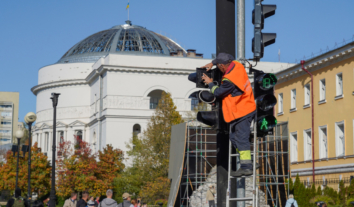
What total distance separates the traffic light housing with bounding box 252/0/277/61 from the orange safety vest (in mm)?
1253

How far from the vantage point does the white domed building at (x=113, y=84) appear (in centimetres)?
→ 5962

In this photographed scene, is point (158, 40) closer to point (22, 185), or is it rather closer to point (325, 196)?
point (22, 185)

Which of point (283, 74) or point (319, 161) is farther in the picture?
point (283, 74)

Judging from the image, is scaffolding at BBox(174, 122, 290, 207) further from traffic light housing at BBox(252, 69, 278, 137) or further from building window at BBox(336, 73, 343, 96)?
traffic light housing at BBox(252, 69, 278, 137)

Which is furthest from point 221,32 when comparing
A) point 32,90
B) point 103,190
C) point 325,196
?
point 32,90

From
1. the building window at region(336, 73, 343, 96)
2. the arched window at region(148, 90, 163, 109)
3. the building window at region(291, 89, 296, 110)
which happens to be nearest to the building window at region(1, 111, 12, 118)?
the arched window at region(148, 90, 163, 109)

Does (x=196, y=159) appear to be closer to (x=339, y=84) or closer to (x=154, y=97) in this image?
(x=339, y=84)

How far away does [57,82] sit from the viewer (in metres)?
70.5

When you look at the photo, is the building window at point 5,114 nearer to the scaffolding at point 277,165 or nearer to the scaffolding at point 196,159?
the scaffolding at point 196,159

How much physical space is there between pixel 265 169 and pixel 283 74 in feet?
36.1

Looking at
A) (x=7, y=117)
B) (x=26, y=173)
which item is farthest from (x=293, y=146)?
(x=7, y=117)

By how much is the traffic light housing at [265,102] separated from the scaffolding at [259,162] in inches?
814

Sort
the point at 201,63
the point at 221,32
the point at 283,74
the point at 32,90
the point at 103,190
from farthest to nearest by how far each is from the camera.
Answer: the point at 32,90 → the point at 201,63 → the point at 103,190 → the point at 283,74 → the point at 221,32

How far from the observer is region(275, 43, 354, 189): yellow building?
99.7 ft
